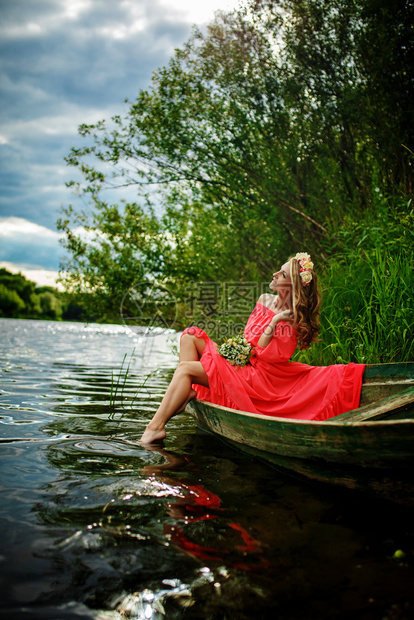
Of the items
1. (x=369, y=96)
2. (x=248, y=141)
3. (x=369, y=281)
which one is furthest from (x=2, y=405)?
(x=369, y=96)

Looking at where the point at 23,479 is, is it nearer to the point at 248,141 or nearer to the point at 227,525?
the point at 227,525

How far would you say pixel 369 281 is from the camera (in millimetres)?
4840

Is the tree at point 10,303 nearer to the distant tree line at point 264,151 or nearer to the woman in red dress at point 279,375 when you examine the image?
the distant tree line at point 264,151

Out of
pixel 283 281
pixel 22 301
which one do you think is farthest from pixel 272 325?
pixel 22 301

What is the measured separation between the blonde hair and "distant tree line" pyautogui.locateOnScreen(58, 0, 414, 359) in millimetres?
1214

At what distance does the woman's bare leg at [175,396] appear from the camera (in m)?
3.70

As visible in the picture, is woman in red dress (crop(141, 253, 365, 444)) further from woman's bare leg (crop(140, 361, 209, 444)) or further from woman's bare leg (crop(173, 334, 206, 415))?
woman's bare leg (crop(173, 334, 206, 415))

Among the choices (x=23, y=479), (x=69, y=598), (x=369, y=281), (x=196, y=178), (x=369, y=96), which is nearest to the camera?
(x=69, y=598)

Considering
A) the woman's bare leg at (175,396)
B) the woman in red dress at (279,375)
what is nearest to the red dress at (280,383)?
the woman in red dress at (279,375)

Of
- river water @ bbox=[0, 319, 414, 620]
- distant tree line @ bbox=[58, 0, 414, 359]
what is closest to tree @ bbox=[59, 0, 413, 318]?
distant tree line @ bbox=[58, 0, 414, 359]

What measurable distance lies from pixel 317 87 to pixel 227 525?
7.28 meters

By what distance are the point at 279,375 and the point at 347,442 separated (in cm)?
154

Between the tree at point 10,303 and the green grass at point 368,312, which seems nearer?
the green grass at point 368,312

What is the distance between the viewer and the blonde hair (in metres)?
3.75
